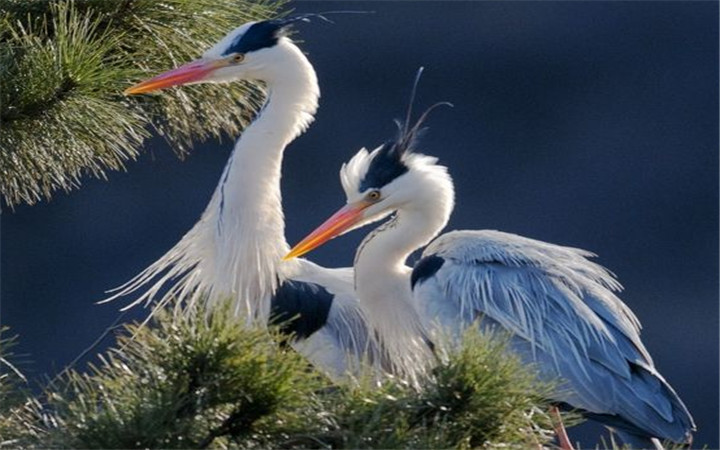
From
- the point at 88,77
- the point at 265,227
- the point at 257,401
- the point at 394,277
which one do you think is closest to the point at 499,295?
the point at 394,277

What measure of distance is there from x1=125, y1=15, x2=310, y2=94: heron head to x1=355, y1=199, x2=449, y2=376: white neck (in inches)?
11.3

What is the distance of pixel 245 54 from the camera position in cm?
242

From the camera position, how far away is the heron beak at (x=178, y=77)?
6.47ft

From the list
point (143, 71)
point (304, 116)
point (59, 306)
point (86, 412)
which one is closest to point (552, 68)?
point (59, 306)

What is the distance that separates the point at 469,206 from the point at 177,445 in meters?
2.89

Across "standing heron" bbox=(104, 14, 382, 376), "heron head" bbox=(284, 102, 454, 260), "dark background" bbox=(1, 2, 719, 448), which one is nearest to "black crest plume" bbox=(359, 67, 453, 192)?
"heron head" bbox=(284, 102, 454, 260)

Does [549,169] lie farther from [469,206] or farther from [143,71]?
[143,71]

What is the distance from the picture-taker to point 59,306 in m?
4.23

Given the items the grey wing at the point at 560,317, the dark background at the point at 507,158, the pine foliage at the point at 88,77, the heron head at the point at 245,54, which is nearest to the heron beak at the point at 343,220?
the grey wing at the point at 560,317

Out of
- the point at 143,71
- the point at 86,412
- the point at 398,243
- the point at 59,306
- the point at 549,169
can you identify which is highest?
the point at 143,71

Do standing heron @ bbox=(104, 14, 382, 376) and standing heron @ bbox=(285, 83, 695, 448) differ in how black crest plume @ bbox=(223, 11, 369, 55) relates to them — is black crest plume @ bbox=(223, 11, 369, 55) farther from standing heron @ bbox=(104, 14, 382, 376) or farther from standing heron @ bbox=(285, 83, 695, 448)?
standing heron @ bbox=(285, 83, 695, 448)

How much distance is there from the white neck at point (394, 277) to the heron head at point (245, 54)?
0.94ft

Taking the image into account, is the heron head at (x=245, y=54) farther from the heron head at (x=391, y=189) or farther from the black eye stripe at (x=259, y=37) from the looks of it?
the heron head at (x=391, y=189)

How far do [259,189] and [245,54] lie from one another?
193mm
